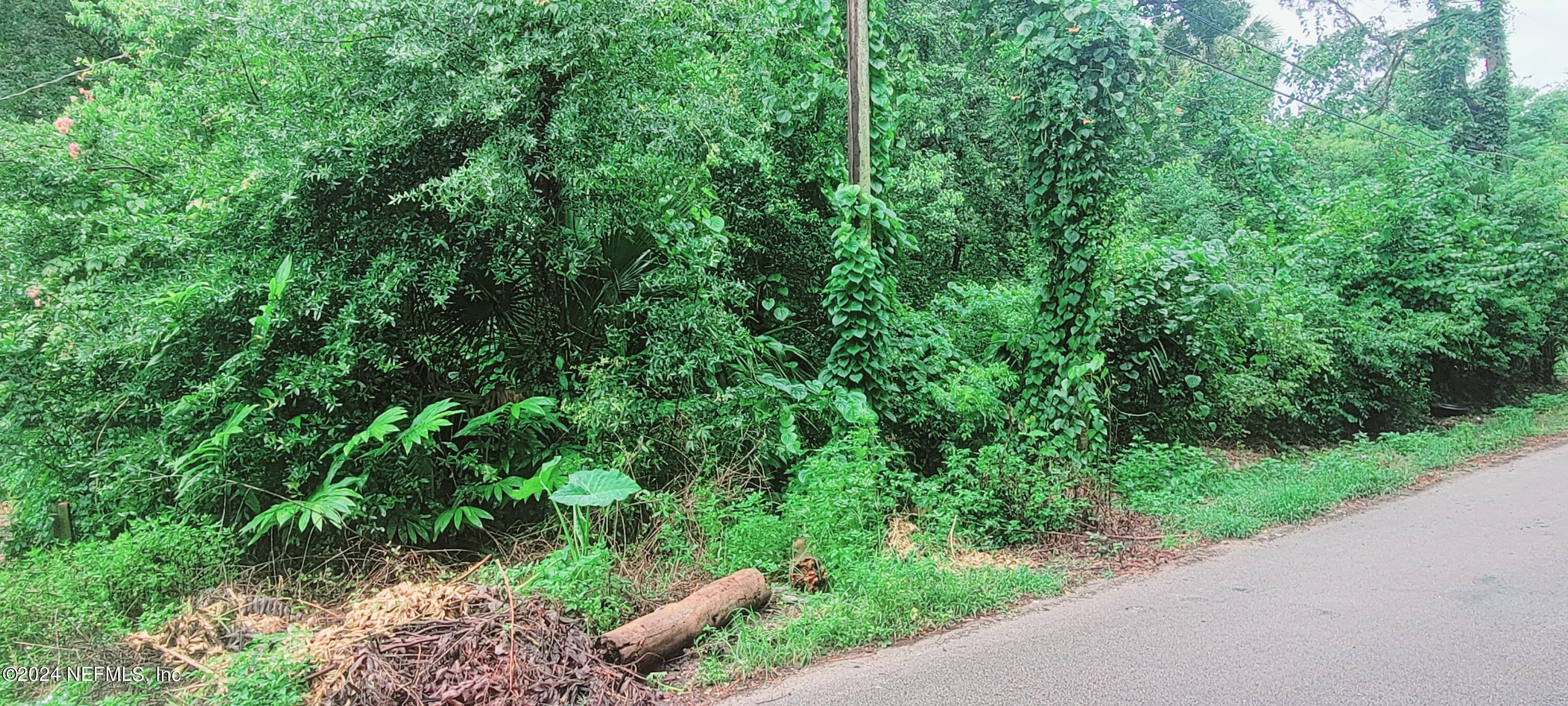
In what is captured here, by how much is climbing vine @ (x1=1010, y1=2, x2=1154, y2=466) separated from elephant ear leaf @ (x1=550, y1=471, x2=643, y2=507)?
376cm

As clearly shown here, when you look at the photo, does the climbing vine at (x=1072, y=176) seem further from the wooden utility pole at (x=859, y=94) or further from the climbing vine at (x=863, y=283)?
the wooden utility pole at (x=859, y=94)

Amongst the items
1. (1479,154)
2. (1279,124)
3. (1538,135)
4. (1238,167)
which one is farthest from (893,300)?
(1538,135)

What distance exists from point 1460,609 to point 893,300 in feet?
15.8

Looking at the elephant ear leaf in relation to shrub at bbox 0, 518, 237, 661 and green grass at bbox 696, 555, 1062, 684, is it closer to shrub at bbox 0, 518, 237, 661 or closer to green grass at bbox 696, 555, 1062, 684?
green grass at bbox 696, 555, 1062, 684

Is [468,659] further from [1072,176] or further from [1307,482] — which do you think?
[1307,482]

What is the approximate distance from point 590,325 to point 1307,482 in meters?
7.27

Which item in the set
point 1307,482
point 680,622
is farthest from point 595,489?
point 1307,482

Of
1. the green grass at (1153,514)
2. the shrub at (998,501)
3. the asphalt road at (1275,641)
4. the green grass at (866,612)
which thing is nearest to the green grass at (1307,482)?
the green grass at (1153,514)

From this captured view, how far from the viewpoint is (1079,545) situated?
6117mm

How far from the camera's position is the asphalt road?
3568 millimetres

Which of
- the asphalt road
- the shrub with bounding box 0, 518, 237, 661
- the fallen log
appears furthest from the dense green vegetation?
the asphalt road

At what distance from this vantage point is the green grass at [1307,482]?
6770mm

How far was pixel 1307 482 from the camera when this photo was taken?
310 inches

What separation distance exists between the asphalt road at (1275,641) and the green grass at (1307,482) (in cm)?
58
